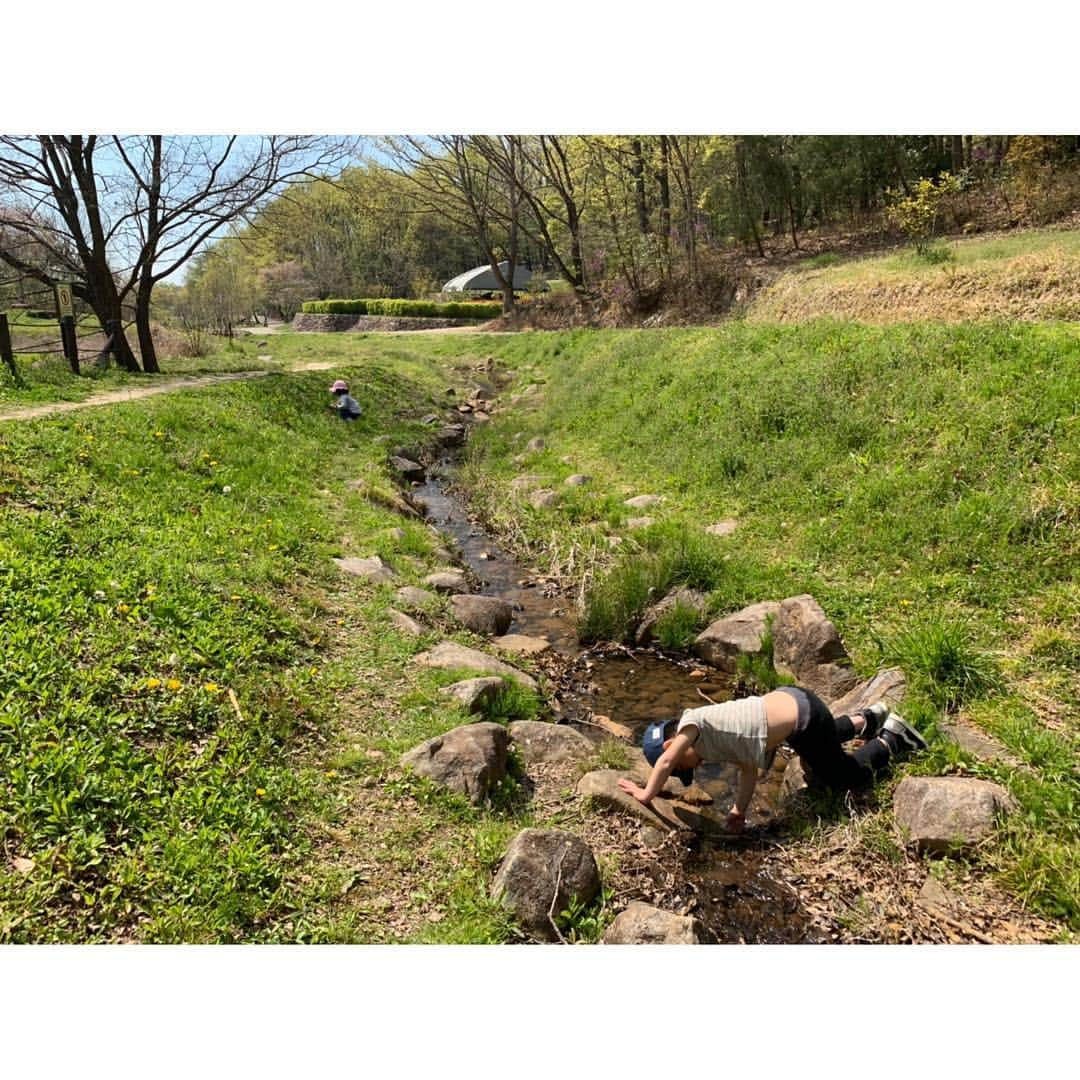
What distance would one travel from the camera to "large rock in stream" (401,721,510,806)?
4.05 metres

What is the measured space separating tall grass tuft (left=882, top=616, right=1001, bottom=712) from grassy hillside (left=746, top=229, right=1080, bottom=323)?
549 centimetres

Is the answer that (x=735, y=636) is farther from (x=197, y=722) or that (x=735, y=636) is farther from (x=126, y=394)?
(x=126, y=394)

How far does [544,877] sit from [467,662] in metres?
2.27

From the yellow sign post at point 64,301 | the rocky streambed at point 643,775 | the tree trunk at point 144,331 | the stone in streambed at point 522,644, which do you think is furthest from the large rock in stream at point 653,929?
the tree trunk at point 144,331

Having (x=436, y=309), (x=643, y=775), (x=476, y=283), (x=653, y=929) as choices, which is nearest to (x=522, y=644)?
(x=643, y=775)

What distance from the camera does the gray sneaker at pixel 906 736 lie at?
4223mm

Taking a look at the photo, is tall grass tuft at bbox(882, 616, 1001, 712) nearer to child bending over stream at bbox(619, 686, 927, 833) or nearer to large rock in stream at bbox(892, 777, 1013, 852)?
child bending over stream at bbox(619, 686, 927, 833)

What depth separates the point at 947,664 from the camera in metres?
4.75

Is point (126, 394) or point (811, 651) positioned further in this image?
point (126, 394)

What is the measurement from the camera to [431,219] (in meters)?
47.1

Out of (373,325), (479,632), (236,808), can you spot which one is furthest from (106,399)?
(373,325)

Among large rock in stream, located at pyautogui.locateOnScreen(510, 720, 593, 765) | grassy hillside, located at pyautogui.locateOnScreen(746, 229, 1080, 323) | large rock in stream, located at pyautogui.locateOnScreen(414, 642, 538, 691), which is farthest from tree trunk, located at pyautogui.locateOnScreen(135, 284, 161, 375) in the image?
large rock in stream, located at pyautogui.locateOnScreen(510, 720, 593, 765)

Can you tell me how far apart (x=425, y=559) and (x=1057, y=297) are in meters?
7.85

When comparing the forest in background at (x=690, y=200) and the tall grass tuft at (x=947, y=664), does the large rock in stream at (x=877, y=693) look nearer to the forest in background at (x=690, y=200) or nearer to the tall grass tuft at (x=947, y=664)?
the tall grass tuft at (x=947, y=664)
